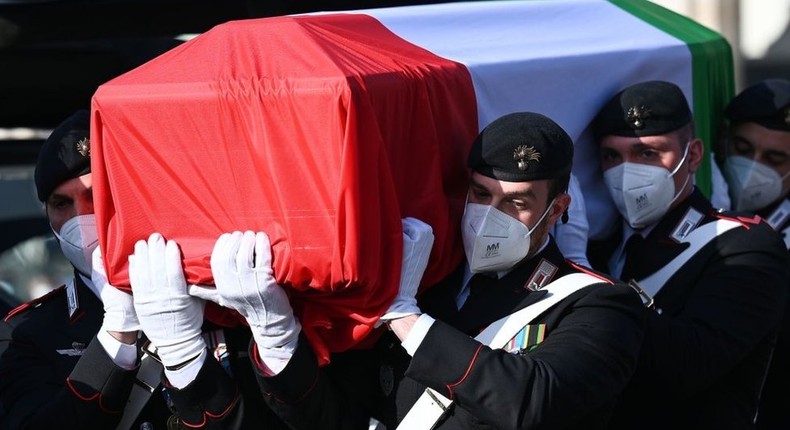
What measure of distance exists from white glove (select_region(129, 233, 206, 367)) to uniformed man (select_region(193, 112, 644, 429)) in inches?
5.2

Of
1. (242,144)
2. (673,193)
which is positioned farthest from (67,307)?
(673,193)

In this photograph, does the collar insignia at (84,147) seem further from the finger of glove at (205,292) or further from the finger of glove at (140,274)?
the finger of glove at (205,292)

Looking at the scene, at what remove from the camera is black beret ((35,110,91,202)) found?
354 cm

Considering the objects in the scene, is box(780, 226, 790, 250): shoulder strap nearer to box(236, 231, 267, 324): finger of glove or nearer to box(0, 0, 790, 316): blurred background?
box(0, 0, 790, 316): blurred background

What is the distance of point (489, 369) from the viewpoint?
3080 millimetres

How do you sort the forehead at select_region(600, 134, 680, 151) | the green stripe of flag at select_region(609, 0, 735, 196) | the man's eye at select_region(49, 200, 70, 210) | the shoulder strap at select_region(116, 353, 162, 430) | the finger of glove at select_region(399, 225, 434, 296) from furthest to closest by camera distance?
1. the green stripe of flag at select_region(609, 0, 735, 196)
2. the forehead at select_region(600, 134, 680, 151)
3. the man's eye at select_region(49, 200, 70, 210)
4. the shoulder strap at select_region(116, 353, 162, 430)
5. the finger of glove at select_region(399, 225, 434, 296)

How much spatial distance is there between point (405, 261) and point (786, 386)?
1.77m

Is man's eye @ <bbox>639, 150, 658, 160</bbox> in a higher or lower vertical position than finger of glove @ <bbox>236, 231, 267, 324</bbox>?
lower

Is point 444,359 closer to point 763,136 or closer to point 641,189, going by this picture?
point 641,189

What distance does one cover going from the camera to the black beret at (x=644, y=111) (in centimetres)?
377

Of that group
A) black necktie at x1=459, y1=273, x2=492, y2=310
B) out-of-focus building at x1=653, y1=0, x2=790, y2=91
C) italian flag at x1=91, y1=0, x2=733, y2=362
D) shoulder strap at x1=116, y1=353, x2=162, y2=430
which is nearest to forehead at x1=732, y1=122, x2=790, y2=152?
italian flag at x1=91, y1=0, x2=733, y2=362

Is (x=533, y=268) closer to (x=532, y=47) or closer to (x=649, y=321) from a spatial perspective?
(x=649, y=321)

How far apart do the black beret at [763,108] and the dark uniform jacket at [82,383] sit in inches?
70.3

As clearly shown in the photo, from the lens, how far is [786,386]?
14.2 ft
